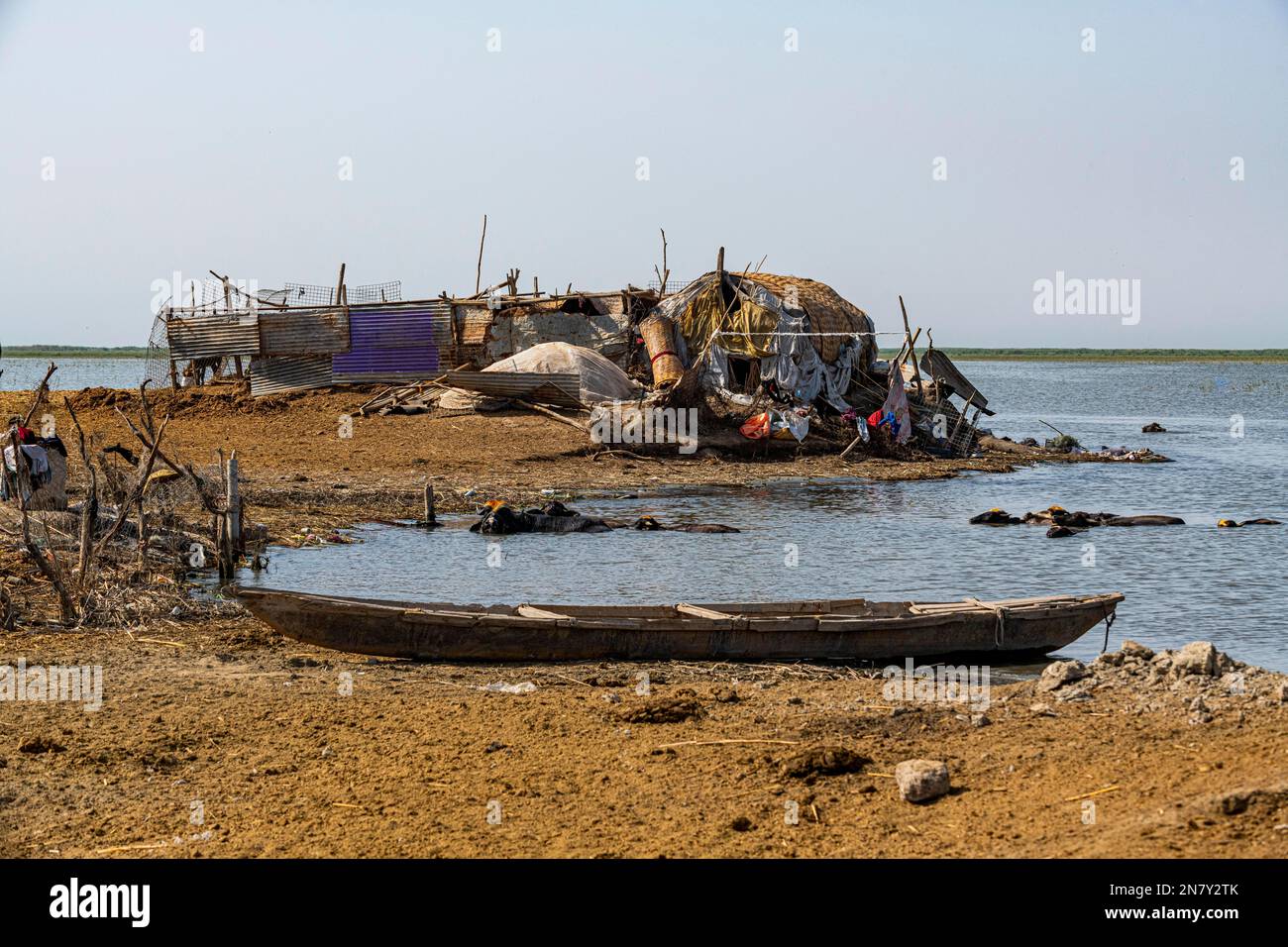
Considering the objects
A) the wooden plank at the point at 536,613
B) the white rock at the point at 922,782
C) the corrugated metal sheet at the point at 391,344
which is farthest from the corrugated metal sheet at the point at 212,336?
the white rock at the point at 922,782

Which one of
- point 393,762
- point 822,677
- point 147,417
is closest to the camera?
point 393,762

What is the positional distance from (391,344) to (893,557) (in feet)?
62.0

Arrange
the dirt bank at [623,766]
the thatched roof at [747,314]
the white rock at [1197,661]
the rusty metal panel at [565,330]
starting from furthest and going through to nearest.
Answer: the rusty metal panel at [565,330]
the thatched roof at [747,314]
the white rock at [1197,661]
the dirt bank at [623,766]

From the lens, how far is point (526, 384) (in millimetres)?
29297

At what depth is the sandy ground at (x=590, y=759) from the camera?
646 centimetres

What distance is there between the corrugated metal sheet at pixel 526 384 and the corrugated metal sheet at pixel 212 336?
677 cm

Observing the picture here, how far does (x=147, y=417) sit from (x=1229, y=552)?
14.9 m

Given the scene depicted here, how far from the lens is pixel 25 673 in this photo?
31.5 feet

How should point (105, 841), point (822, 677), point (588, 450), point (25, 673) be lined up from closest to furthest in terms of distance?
point (105, 841)
point (25, 673)
point (822, 677)
point (588, 450)

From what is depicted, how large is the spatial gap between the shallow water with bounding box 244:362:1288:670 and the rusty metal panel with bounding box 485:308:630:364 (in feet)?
30.0

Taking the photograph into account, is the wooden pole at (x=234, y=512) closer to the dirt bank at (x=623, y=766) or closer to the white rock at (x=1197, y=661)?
the dirt bank at (x=623, y=766)
